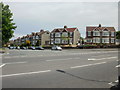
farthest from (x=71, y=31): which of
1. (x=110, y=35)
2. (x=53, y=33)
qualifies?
(x=110, y=35)

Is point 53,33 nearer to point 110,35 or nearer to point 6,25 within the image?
point 110,35

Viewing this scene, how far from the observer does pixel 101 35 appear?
3162 inches

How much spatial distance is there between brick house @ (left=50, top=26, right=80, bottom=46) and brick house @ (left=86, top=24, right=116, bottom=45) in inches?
296

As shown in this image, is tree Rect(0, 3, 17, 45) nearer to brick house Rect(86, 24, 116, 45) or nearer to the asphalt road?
the asphalt road

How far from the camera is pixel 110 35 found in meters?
80.0

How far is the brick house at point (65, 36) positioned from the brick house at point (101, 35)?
7.51 metres

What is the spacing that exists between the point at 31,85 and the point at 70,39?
7994 cm

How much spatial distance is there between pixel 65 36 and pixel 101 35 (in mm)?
17858

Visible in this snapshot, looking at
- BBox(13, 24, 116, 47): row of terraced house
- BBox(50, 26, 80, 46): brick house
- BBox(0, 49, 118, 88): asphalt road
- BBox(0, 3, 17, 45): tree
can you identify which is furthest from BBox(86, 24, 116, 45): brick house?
BBox(0, 49, 118, 88): asphalt road

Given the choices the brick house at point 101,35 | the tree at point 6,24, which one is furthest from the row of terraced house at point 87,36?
the tree at point 6,24

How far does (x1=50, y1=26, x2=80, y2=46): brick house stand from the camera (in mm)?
84750

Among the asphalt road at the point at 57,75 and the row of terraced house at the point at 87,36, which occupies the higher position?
the row of terraced house at the point at 87,36

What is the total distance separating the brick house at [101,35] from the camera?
79875mm

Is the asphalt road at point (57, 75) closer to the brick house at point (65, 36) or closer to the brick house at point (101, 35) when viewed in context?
the brick house at point (101, 35)
